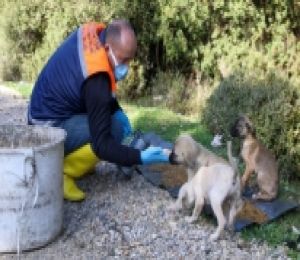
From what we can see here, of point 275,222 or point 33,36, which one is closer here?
point 275,222

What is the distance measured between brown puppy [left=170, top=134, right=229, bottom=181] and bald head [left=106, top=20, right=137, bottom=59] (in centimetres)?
82

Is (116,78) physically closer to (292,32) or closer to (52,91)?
(52,91)

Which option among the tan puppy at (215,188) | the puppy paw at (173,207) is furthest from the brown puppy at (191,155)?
the puppy paw at (173,207)

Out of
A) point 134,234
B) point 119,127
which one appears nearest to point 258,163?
point 119,127

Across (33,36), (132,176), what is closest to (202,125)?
(132,176)

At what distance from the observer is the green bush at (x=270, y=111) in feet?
22.0

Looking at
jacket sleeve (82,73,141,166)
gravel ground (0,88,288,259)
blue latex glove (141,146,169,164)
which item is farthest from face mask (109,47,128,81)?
gravel ground (0,88,288,259)

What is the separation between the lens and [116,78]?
16.7 feet

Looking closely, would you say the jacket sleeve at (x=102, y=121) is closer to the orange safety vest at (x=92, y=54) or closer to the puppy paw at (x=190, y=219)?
the orange safety vest at (x=92, y=54)

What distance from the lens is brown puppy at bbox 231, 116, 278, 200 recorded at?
5.71 metres

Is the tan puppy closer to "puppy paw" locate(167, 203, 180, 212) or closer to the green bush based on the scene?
"puppy paw" locate(167, 203, 180, 212)

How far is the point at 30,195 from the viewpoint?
4371mm

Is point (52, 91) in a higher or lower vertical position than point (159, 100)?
higher

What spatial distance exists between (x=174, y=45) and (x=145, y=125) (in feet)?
10.3
